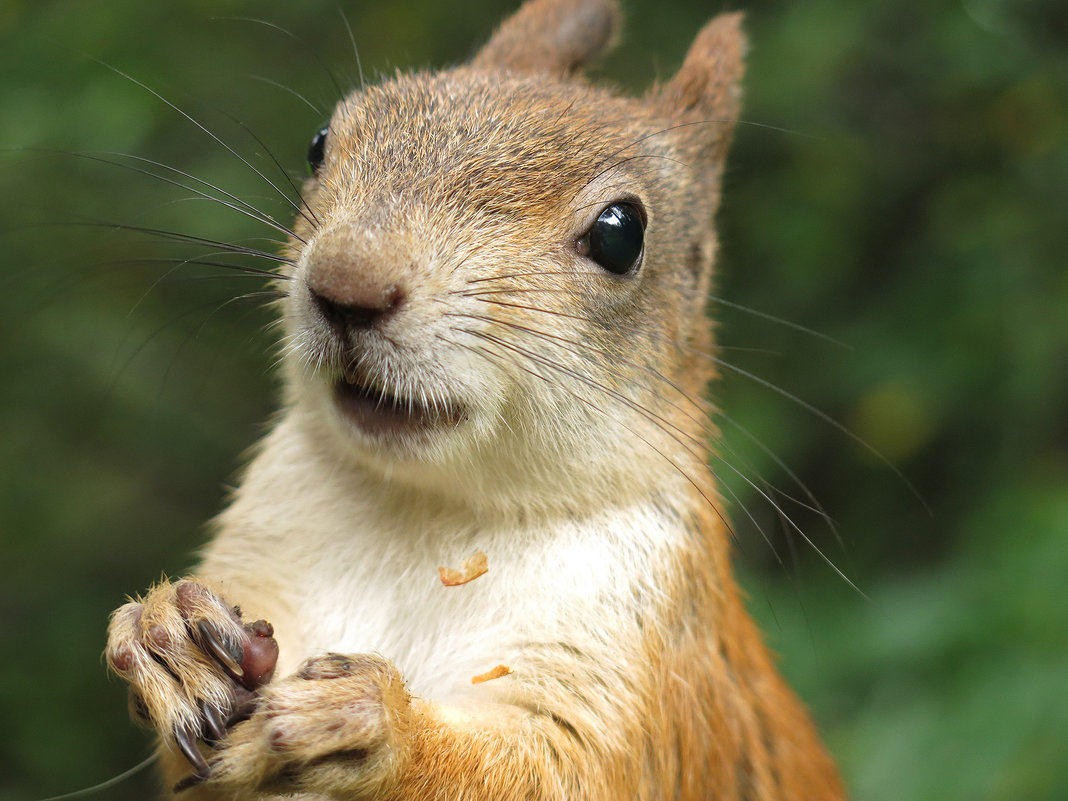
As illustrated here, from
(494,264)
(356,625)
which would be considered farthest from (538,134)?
(356,625)

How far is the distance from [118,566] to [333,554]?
2.18 meters

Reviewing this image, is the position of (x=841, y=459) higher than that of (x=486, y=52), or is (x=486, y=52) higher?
(x=486, y=52)

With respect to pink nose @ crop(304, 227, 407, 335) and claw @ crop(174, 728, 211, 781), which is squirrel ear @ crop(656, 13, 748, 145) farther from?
claw @ crop(174, 728, 211, 781)

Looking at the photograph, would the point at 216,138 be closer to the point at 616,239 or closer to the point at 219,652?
the point at 616,239

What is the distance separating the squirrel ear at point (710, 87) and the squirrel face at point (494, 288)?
259mm

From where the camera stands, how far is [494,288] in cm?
183

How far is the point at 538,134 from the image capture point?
2.09 metres

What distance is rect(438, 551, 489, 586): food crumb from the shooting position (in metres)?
1.94

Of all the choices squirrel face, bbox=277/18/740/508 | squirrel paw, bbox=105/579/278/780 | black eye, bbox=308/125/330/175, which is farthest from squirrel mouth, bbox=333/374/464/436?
black eye, bbox=308/125/330/175

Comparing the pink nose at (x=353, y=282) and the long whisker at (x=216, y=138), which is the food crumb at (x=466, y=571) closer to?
the pink nose at (x=353, y=282)

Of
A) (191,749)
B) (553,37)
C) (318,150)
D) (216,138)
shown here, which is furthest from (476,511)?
(553,37)

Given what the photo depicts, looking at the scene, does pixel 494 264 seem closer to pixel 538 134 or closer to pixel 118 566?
pixel 538 134

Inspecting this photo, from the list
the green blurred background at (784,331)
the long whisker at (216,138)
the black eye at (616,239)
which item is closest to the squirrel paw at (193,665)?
the long whisker at (216,138)

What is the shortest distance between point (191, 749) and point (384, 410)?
64cm
